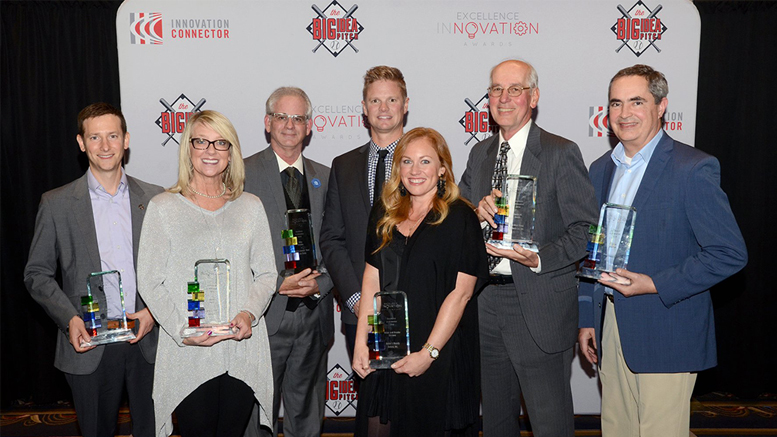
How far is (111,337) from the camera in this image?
2.80m

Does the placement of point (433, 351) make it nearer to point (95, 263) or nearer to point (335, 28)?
point (95, 263)

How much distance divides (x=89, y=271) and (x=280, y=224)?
102 centimetres

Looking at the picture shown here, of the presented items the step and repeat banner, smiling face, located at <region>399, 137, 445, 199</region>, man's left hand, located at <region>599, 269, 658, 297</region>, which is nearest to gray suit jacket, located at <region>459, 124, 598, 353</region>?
man's left hand, located at <region>599, 269, 658, 297</region>

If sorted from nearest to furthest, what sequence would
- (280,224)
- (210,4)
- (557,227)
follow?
(557,227)
(280,224)
(210,4)

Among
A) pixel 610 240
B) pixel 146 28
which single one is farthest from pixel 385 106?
pixel 146 28

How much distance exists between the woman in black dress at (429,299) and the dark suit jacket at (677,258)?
776 millimetres

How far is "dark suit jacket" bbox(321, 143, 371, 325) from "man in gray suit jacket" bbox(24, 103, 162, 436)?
1016 mm

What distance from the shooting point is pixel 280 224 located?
11.0 feet

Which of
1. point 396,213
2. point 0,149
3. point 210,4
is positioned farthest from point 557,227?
point 0,149

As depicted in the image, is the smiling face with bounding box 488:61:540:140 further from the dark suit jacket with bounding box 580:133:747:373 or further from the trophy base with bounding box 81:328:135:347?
the trophy base with bounding box 81:328:135:347

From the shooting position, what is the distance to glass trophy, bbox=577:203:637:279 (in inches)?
103

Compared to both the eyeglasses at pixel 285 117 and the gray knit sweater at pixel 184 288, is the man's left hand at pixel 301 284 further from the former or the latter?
the eyeglasses at pixel 285 117

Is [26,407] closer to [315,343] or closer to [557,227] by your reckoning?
[315,343]

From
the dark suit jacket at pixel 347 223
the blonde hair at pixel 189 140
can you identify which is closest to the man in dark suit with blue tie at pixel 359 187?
the dark suit jacket at pixel 347 223
